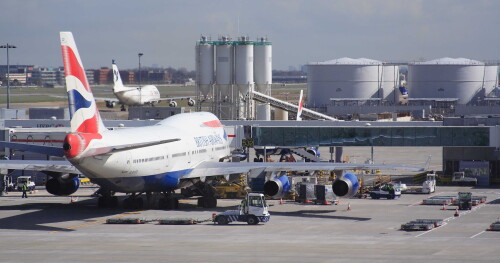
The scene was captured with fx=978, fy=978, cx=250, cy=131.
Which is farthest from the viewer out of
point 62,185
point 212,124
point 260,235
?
point 212,124

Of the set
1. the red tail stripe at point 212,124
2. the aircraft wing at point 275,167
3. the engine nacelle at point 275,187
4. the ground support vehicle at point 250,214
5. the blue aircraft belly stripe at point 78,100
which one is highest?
the blue aircraft belly stripe at point 78,100

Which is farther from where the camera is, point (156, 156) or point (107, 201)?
point (107, 201)

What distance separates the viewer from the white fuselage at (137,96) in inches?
6722

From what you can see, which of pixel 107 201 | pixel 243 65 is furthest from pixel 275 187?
pixel 243 65

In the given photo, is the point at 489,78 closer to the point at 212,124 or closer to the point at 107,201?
the point at 212,124

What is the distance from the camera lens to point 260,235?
51688 millimetres

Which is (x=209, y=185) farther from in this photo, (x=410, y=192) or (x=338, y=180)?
(x=410, y=192)

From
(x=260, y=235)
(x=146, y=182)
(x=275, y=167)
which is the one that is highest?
(x=275, y=167)

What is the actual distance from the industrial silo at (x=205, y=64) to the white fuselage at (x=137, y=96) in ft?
140

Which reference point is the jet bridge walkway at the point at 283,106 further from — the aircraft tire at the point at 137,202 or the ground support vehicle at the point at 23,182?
the aircraft tire at the point at 137,202

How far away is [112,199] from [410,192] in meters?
24.2

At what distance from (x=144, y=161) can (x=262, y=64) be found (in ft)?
234

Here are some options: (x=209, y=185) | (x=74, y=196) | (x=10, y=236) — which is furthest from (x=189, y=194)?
(x=10, y=236)

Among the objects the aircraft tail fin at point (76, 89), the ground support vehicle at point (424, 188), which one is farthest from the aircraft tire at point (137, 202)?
the ground support vehicle at point (424, 188)
